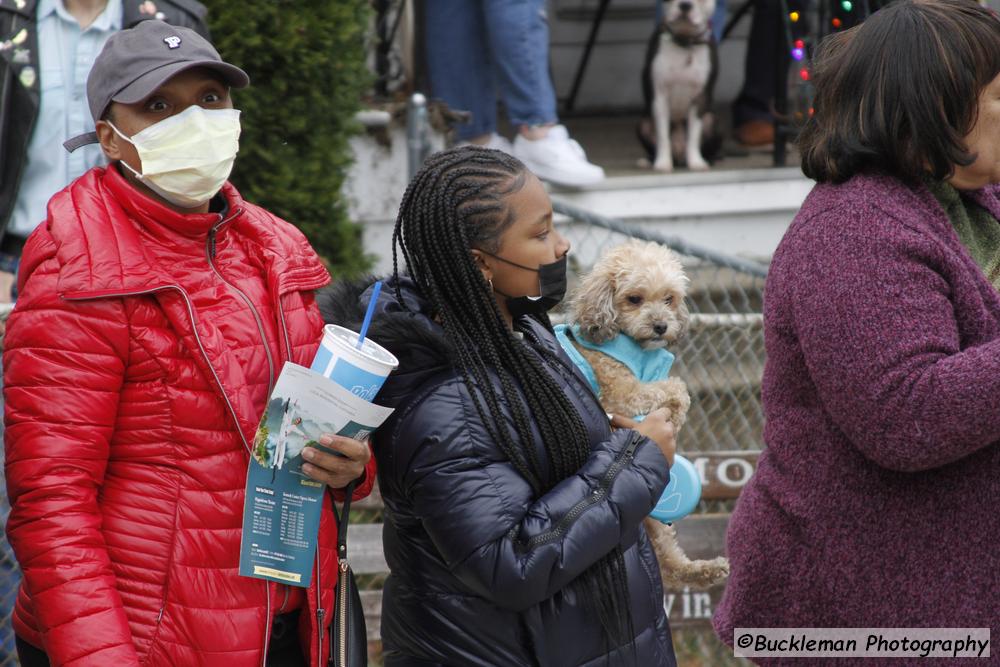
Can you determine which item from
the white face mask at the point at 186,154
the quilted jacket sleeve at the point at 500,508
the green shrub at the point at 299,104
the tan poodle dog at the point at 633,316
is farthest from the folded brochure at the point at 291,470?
the green shrub at the point at 299,104

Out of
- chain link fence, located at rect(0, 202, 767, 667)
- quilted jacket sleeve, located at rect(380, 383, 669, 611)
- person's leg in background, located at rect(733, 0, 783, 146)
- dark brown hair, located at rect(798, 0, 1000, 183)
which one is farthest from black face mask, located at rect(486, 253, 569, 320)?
person's leg in background, located at rect(733, 0, 783, 146)

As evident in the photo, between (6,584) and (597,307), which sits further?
(6,584)

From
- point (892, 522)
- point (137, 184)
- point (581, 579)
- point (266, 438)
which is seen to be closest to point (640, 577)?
point (581, 579)

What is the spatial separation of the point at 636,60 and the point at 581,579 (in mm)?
8209

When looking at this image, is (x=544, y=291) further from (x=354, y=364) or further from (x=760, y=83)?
(x=760, y=83)

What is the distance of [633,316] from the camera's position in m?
3.07

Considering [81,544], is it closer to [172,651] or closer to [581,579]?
[172,651]

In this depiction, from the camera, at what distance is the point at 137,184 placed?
7.71 feet

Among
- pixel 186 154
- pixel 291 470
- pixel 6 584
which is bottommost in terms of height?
pixel 6 584

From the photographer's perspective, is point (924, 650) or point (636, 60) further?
point (636, 60)

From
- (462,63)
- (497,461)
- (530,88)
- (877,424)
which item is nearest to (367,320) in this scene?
(497,461)

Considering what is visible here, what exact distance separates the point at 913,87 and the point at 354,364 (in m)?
1.14

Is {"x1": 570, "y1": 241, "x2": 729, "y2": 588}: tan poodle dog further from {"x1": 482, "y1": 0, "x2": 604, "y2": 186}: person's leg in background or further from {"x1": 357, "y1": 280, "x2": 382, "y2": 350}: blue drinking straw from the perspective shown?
{"x1": 482, "y1": 0, "x2": 604, "y2": 186}: person's leg in background

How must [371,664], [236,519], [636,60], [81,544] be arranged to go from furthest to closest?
[636,60]
[371,664]
[236,519]
[81,544]
